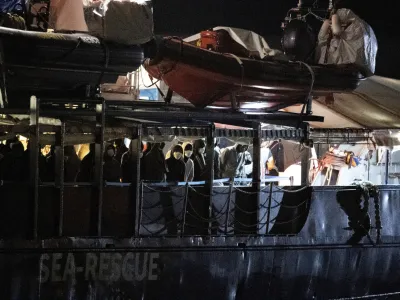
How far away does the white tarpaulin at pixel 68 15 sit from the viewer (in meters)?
9.19

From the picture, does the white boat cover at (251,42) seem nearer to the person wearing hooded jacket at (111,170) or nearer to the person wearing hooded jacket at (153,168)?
the person wearing hooded jacket at (153,168)

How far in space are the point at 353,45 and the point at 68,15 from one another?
4696mm

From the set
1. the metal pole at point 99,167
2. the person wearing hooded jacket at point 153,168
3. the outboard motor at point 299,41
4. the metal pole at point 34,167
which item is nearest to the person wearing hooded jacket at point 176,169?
the person wearing hooded jacket at point 153,168

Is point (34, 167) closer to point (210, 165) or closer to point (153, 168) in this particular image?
point (153, 168)

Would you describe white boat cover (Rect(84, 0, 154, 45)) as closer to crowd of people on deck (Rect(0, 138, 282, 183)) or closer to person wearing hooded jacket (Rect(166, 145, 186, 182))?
crowd of people on deck (Rect(0, 138, 282, 183))

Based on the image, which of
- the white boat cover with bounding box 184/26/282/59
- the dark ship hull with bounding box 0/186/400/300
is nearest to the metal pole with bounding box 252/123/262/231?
the dark ship hull with bounding box 0/186/400/300

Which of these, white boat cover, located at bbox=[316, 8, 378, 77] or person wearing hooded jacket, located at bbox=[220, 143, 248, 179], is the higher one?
white boat cover, located at bbox=[316, 8, 378, 77]

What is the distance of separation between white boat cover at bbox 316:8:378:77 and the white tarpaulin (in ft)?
13.8

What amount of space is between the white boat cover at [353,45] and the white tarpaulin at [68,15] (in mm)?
4205

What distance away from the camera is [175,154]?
32.4ft

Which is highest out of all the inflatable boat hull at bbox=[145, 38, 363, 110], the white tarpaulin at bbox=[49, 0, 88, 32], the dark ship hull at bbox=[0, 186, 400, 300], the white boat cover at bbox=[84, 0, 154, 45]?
the white tarpaulin at bbox=[49, 0, 88, 32]

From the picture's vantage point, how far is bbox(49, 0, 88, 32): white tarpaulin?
919cm

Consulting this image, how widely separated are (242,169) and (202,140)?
1572mm

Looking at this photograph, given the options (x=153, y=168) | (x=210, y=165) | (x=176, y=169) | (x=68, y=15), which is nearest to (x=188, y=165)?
(x=176, y=169)
